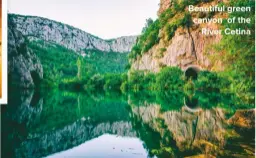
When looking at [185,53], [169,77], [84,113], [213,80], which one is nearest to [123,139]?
[84,113]

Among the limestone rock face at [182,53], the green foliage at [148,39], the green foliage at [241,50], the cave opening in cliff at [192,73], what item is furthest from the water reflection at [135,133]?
the green foliage at [148,39]

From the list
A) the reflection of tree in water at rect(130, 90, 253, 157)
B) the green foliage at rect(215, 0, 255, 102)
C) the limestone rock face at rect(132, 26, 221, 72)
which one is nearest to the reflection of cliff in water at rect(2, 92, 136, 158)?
the reflection of tree in water at rect(130, 90, 253, 157)

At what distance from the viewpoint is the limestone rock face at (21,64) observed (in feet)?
61.5

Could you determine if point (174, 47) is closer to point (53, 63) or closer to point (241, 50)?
point (53, 63)

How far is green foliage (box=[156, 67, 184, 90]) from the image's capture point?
Result: 1688cm

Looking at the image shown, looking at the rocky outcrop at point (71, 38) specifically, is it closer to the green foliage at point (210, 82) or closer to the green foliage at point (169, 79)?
the green foliage at point (169, 79)

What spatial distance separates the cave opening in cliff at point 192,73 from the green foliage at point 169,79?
314 millimetres

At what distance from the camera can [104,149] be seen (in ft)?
18.8

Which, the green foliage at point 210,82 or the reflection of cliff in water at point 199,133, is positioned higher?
the green foliage at point 210,82

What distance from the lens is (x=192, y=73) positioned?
1708 centimetres

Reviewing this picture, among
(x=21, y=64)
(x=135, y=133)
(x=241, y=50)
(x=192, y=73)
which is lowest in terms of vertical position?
(x=135, y=133)

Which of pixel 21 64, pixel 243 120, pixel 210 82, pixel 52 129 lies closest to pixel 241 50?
pixel 243 120

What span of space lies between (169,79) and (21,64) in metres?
7.97

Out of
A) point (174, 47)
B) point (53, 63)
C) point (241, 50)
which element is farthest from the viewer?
point (53, 63)
